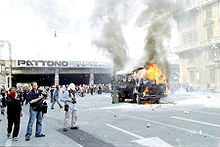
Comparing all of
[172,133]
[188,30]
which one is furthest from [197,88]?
[172,133]

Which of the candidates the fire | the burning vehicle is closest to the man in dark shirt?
the burning vehicle

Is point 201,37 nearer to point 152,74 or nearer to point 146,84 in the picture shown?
point 152,74

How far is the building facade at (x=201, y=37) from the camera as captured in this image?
2216 cm

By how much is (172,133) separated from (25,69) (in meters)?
42.4

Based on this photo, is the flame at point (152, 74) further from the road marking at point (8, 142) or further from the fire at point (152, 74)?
the road marking at point (8, 142)

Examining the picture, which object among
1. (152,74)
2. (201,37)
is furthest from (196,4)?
(152,74)

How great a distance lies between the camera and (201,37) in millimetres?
26531

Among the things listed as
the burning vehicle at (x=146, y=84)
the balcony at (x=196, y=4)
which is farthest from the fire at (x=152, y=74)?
the balcony at (x=196, y=4)

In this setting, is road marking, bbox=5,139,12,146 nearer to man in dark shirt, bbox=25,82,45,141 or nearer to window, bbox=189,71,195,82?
man in dark shirt, bbox=25,82,45,141

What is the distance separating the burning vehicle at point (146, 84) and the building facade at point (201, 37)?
4.77 metres

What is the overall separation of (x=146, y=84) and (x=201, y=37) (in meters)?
13.2

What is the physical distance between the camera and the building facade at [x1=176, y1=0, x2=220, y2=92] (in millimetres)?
22156

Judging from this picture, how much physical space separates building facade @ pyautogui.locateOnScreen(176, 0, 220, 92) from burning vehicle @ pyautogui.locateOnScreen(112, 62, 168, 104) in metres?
4.77

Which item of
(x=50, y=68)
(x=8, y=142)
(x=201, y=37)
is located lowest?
(x=8, y=142)
